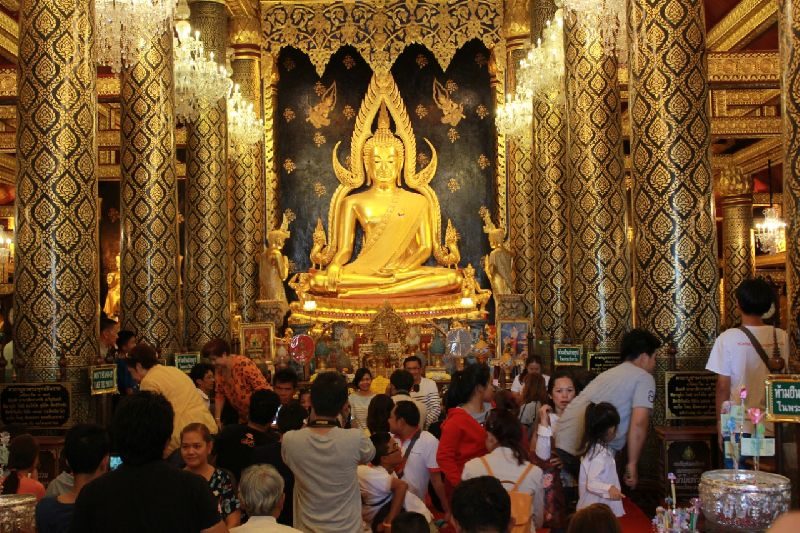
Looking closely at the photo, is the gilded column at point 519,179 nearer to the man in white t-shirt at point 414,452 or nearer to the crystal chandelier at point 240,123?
the crystal chandelier at point 240,123

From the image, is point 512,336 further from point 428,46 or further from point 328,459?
point 328,459

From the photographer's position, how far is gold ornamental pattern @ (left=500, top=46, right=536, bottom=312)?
54.7 ft

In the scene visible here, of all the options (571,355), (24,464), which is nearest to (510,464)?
(24,464)

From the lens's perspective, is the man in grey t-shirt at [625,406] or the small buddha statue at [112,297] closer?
the man in grey t-shirt at [625,406]

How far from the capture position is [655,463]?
7.77 meters

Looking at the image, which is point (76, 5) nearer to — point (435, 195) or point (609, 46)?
point (609, 46)

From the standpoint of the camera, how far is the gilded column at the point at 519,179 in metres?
16.7

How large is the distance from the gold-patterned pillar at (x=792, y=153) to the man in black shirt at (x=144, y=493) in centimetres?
343

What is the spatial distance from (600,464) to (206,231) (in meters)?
9.65

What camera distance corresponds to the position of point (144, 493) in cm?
312

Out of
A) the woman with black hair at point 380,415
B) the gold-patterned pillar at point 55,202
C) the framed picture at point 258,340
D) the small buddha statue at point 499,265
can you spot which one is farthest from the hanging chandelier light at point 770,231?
the woman with black hair at point 380,415

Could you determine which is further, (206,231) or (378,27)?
(378,27)

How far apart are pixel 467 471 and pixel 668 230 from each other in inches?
144

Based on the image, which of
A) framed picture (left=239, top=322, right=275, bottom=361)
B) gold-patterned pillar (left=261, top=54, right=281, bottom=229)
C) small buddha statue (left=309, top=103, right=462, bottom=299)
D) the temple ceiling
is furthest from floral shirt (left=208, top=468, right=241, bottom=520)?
small buddha statue (left=309, top=103, right=462, bottom=299)
